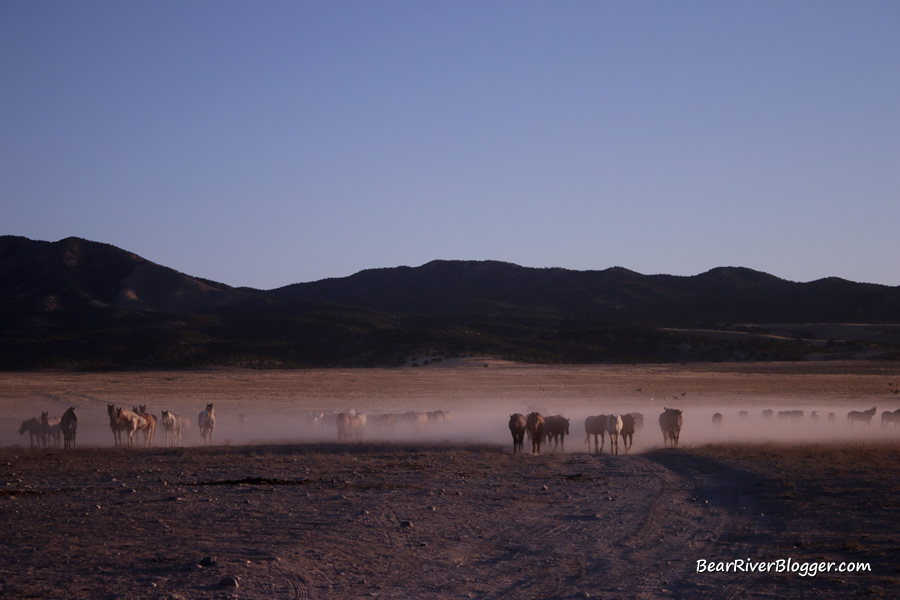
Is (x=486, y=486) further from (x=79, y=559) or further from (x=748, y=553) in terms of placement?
(x=79, y=559)

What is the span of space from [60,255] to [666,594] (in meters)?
149

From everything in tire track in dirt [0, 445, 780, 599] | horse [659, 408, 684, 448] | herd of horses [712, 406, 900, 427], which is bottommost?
herd of horses [712, 406, 900, 427]

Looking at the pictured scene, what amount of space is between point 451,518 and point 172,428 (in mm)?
16878

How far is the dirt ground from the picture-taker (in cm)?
912

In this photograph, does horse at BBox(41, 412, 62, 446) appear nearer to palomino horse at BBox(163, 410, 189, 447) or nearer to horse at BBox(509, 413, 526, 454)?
palomino horse at BBox(163, 410, 189, 447)

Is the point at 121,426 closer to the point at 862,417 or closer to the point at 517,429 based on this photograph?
the point at 517,429

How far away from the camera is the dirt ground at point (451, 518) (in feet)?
29.9

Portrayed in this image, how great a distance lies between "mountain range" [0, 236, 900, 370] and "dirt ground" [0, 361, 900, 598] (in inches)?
2243

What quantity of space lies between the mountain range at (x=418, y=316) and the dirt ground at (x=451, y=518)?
5698cm

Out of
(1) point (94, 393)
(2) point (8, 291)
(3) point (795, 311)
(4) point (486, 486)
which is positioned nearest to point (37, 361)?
(1) point (94, 393)

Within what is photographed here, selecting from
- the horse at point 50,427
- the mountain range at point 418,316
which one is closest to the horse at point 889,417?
the horse at point 50,427

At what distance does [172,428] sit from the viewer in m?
26.9

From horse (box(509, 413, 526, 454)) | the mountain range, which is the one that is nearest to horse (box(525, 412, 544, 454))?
horse (box(509, 413, 526, 454))

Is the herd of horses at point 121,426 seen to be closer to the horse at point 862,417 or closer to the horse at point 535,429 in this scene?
the horse at point 535,429
